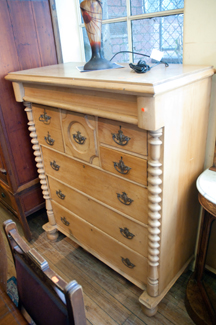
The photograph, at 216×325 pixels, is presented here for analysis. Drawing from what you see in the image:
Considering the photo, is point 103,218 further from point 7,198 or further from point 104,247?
point 7,198

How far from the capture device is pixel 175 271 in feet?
4.92

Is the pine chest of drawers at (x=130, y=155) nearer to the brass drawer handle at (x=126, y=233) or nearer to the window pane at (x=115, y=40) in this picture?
the brass drawer handle at (x=126, y=233)

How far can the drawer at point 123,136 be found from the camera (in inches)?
A: 42.1

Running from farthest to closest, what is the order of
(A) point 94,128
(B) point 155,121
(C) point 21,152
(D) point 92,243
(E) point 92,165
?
(C) point 21,152 < (D) point 92,243 < (E) point 92,165 < (A) point 94,128 < (B) point 155,121

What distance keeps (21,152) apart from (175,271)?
4.30 ft

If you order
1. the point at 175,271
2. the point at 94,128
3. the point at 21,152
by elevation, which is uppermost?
the point at 94,128

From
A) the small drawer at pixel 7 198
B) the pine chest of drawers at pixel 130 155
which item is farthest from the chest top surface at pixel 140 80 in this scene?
the small drawer at pixel 7 198

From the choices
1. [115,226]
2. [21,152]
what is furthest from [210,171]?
[21,152]

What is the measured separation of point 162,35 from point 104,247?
53.0 inches

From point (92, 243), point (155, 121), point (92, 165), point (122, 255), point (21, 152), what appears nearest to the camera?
point (155, 121)

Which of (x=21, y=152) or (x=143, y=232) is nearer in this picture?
(x=143, y=232)

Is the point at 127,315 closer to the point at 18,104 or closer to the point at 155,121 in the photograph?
the point at 155,121

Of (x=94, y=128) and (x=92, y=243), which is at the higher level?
(x=94, y=128)

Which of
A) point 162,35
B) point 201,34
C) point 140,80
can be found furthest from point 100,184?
point 162,35
